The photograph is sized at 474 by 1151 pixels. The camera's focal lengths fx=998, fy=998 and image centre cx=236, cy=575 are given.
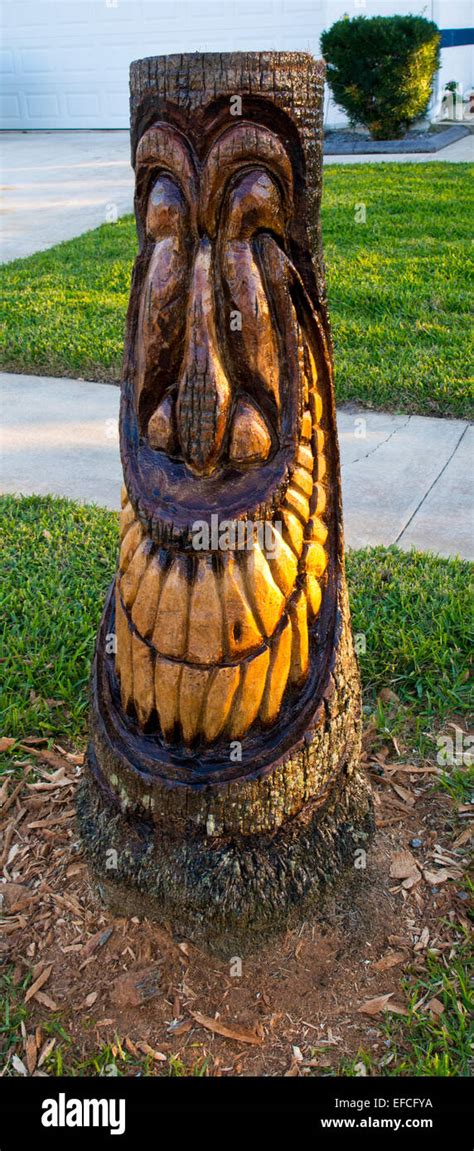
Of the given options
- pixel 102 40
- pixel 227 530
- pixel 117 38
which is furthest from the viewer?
pixel 102 40

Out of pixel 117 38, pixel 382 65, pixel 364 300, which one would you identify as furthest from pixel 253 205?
pixel 117 38

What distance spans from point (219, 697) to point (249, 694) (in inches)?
2.4

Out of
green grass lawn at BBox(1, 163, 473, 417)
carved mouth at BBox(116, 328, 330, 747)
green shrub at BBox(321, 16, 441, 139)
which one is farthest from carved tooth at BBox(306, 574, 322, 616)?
green shrub at BBox(321, 16, 441, 139)

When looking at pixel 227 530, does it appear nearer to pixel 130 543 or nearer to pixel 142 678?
pixel 130 543

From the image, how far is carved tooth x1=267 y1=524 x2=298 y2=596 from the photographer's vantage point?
1921 millimetres

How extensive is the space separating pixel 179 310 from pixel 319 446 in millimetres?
392

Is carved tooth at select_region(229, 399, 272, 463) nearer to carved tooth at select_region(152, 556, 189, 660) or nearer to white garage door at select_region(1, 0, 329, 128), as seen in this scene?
carved tooth at select_region(152, 556, 189, 660)

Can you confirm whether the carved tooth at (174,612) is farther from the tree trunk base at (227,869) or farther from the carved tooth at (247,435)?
the tree trunk base at (227,869)

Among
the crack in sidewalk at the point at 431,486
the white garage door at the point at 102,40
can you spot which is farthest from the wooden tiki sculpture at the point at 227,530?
the white garage door at the point at 102,40

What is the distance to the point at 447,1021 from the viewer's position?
203cm

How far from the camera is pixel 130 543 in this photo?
199 cm

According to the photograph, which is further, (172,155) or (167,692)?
(167,692)

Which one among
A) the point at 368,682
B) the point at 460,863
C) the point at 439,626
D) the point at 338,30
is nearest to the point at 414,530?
the point at 439,626
